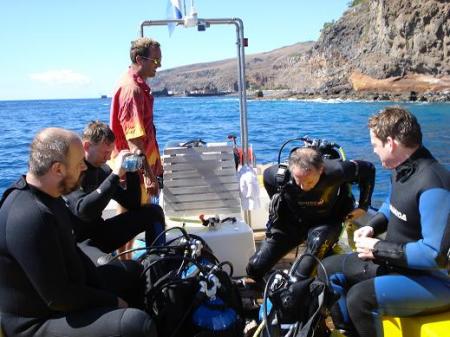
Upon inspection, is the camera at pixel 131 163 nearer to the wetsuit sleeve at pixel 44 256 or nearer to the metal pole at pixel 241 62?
the wetsuit sleeve at pixel 44 256

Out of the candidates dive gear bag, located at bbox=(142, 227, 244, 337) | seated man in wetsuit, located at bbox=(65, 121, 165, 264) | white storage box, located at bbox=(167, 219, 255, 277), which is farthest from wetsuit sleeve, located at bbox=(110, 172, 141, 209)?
dive gear bag, located at bbox=(142, 227, 244, 337)

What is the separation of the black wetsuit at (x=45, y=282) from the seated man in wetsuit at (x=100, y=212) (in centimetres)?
89

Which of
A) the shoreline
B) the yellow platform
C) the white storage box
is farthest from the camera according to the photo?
the shoreline

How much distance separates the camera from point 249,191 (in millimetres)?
4352

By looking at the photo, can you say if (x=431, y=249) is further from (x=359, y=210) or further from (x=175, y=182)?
(x=175, y=182)

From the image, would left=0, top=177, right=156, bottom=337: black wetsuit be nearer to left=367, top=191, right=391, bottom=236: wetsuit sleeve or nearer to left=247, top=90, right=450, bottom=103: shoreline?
left=367, top=191, right=391, bottom=236: wetsuit sleeve

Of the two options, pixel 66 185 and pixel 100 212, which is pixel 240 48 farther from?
pixel 66 185

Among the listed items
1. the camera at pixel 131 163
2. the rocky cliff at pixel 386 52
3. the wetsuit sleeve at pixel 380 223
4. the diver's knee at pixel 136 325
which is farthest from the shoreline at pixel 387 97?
the diver's knee at pixel 136 325

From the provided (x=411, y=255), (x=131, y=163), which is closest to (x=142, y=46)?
(x=131, y=163)

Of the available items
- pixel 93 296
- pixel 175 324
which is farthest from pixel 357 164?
pixel 93 296

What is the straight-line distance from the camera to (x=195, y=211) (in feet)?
14.7

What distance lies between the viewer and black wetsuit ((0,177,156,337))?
195cm

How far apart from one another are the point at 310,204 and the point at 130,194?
1215 mm

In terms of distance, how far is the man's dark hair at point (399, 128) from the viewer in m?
2.43
